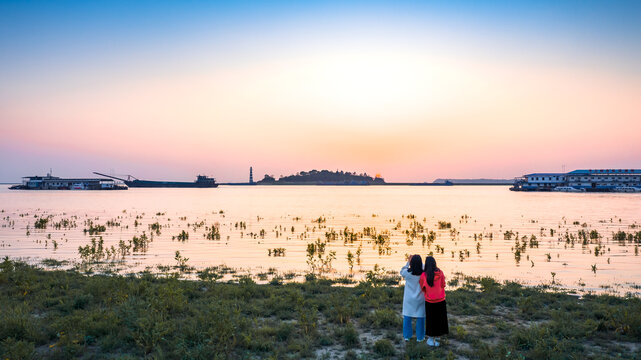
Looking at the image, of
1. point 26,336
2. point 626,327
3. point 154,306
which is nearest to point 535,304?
point 626,327

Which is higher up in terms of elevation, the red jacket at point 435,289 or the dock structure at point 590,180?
the dock structure at point 590,180

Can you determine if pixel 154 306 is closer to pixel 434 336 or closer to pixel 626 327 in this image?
pixel 434 336

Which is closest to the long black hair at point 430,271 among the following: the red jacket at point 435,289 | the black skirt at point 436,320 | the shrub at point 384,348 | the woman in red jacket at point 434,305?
the woman in red jacket at point 434,305

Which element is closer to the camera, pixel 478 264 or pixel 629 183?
pixel 478 264

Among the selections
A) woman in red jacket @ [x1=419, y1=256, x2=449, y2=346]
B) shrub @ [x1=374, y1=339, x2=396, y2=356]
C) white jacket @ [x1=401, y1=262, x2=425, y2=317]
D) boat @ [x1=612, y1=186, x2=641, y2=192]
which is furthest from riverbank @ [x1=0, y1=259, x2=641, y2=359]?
boat @ [x1=612, y1=186, x2=641, y2=192]

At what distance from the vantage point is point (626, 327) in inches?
383

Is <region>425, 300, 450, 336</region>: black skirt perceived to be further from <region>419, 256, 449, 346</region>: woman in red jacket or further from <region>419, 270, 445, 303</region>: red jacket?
<region>419, 270, 445, 303</region>: red jacket

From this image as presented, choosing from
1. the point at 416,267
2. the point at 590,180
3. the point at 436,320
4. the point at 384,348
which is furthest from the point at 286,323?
the point at 590,180

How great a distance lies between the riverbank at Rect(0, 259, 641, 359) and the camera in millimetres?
8711

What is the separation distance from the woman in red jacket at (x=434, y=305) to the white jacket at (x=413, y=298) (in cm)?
16

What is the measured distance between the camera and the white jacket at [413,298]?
31.3 feet

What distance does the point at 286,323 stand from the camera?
10.3 metres

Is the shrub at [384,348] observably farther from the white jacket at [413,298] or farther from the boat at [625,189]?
the boat at [625,189]

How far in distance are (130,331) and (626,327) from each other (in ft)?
43.1
